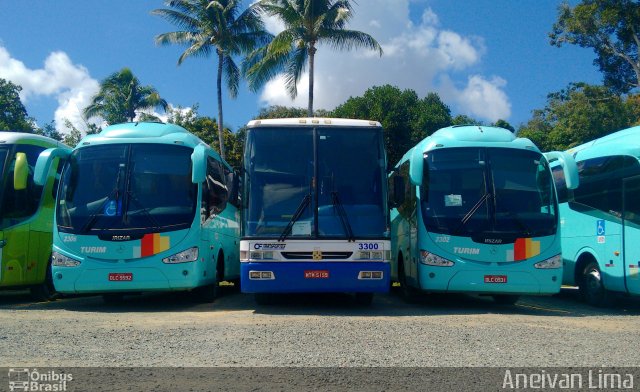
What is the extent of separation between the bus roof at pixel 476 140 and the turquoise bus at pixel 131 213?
395 centimetres

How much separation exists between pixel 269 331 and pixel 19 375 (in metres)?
3.28

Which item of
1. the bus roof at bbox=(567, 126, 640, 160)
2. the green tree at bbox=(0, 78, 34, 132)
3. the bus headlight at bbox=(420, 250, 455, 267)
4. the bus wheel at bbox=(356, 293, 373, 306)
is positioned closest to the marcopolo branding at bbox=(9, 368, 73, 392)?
the bus wheel at bbox=(356, 293, 373, 306)

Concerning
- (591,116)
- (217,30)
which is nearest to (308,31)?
(217,30)

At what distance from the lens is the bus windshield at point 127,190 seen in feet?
36.1

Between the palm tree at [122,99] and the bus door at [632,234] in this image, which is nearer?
the bus door at [632,234]

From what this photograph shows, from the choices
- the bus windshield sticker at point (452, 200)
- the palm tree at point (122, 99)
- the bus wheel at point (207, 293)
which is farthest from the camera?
the palm tree at point (122, 99)

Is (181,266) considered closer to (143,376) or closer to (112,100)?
(143,376)

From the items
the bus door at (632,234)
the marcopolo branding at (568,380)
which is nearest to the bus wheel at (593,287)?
the bus door at (632,234)

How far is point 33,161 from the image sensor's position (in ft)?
40.7

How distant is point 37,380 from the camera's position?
5785 millimetres

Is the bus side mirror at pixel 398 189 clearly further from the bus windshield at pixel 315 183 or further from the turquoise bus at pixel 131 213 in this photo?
the turquoise bus at pixel 131 213

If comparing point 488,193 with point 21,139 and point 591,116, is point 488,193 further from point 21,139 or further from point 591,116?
point 591,116

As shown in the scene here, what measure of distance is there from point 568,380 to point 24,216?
33.7 feet

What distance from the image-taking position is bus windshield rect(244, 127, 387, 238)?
Answer: 1046cm
